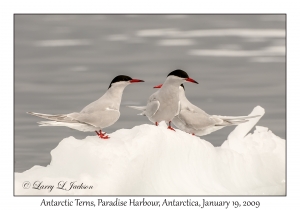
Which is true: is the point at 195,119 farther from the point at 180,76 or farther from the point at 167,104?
the point at 180,76

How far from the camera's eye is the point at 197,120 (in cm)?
895

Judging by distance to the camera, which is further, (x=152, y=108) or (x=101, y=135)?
(x=152, y=108)

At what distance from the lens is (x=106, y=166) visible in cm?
791

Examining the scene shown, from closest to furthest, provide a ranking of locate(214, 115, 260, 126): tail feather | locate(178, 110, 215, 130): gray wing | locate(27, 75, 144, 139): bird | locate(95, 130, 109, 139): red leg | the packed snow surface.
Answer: the packed snow surface
locate(27, 75, 144, 139): bird
locate(95, 130, 109, 139): red leg
locate(178, 110, 215, 130): gray wing
locate(214, 115, 260, 126): tail feather

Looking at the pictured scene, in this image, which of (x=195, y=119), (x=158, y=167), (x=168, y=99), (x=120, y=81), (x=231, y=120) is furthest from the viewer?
(x=231, y=120)

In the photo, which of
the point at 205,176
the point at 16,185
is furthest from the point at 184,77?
the point at 16,185

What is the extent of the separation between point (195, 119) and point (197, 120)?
4 centimetres

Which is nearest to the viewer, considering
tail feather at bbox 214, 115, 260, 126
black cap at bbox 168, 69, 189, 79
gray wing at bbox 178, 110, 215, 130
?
black cap at bbox 168, 69, 189, 79

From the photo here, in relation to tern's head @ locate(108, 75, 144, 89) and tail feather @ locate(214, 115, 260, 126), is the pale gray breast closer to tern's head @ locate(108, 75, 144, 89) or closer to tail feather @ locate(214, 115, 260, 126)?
tern's head @ locate(108, 75, 144, 89)

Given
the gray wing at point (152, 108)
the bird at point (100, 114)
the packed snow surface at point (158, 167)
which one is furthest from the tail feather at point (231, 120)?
the bird at point (100, 114)

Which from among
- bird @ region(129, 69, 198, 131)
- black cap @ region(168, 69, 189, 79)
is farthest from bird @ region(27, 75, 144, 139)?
black cap @ region(168, 69, 189, 79)

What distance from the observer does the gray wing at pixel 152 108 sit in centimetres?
857

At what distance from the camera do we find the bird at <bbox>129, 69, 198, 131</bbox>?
28.0 ft

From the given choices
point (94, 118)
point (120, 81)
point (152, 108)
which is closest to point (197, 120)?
point (152, 108)
